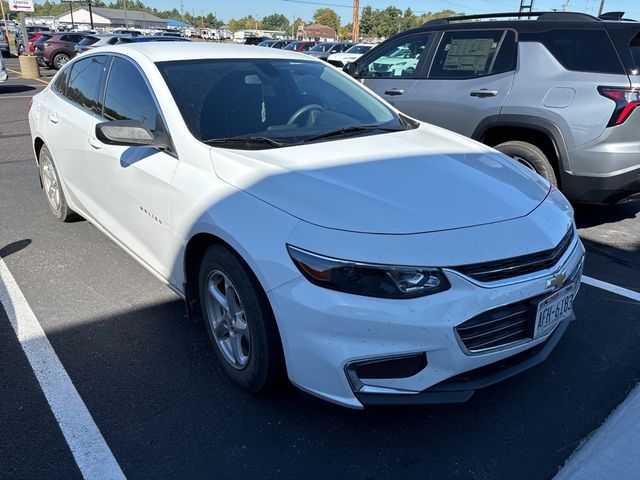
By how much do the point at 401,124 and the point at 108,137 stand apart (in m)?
1.92

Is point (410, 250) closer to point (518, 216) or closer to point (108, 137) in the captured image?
Answer: point (518, 216)

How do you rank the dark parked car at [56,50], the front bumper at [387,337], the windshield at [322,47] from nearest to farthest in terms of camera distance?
the front bumper at [387,337], the dark parked car at [56,50], the windshield at [322,47]

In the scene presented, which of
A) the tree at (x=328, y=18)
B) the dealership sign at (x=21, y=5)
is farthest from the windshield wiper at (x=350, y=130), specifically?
the tree at (x=328, y=18)

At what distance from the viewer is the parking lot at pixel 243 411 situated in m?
2.30

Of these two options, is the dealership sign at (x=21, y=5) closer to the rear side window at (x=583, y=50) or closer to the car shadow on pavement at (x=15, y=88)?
the car shadow on pavement at (x=15, y=88)

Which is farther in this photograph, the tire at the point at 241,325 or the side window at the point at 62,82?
the side window at the point at 62,82

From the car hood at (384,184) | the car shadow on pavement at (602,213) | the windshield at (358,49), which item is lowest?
the car shadow on pavement at (602,213)

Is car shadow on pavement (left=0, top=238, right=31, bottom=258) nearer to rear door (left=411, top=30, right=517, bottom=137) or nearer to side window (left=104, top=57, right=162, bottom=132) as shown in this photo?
side window (left=104, top=57, right=162, bottom=132)

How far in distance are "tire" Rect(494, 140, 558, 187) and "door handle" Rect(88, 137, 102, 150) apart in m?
3.63

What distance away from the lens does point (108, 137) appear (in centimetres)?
298

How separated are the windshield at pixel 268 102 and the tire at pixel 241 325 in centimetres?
77

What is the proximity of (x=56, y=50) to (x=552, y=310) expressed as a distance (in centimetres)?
2442

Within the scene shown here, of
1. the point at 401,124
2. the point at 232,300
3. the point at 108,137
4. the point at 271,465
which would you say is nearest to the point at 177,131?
the point at 108,137

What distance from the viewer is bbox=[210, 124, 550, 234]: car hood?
7.45ft
